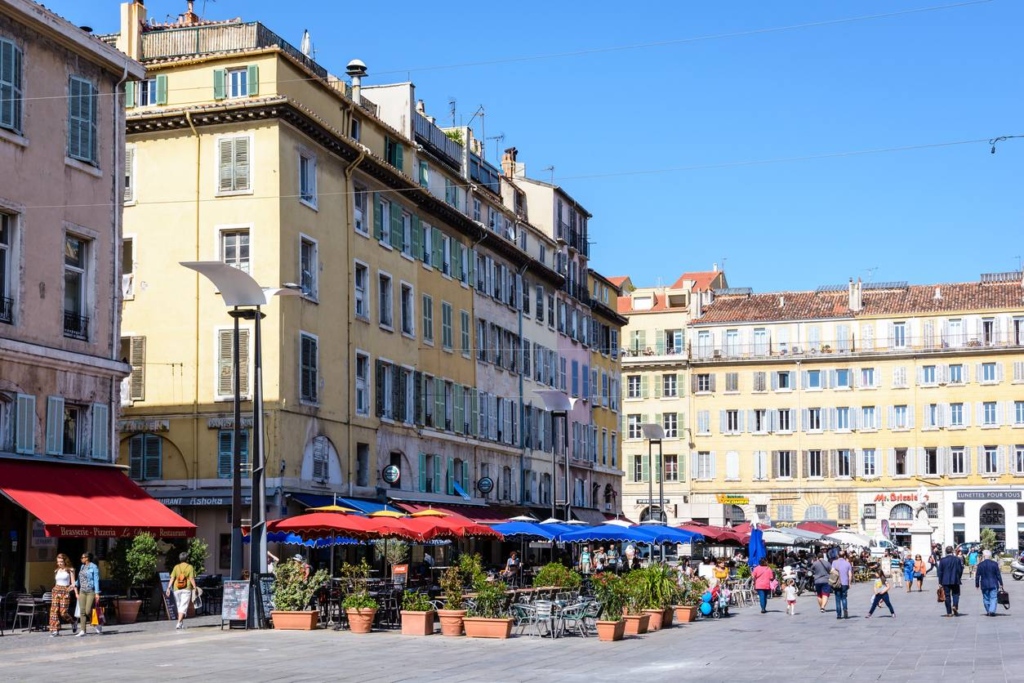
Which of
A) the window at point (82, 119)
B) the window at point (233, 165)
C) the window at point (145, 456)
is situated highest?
the window at point (233, 165)

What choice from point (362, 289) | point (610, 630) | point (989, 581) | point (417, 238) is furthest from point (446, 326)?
point (610, 630)

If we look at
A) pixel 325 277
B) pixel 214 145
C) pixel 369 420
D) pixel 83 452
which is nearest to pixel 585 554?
pixel 369 420

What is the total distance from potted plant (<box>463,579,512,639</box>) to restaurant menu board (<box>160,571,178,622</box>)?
643cm

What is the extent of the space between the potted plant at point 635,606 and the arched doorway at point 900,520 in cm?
6877

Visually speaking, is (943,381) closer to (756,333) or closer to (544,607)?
(756,333)

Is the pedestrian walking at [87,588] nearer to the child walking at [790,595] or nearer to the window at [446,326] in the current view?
the child walking at [790,595]

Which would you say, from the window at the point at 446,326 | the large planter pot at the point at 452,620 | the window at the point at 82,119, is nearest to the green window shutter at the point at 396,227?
the window at the point at 446,326

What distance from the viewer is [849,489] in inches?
3885

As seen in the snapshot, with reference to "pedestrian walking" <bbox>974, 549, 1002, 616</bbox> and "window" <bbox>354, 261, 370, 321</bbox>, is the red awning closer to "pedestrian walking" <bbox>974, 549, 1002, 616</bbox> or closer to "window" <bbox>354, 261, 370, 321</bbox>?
"window" <bbox>354, 261, 370, 321</bbox>

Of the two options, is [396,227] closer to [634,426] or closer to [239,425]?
[239,425]

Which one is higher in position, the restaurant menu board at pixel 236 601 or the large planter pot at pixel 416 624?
the restaurant menu board at pixel 236 601

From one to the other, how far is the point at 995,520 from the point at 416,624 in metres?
75.1

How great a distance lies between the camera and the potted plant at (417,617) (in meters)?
28.7

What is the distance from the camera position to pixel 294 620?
2914cm
